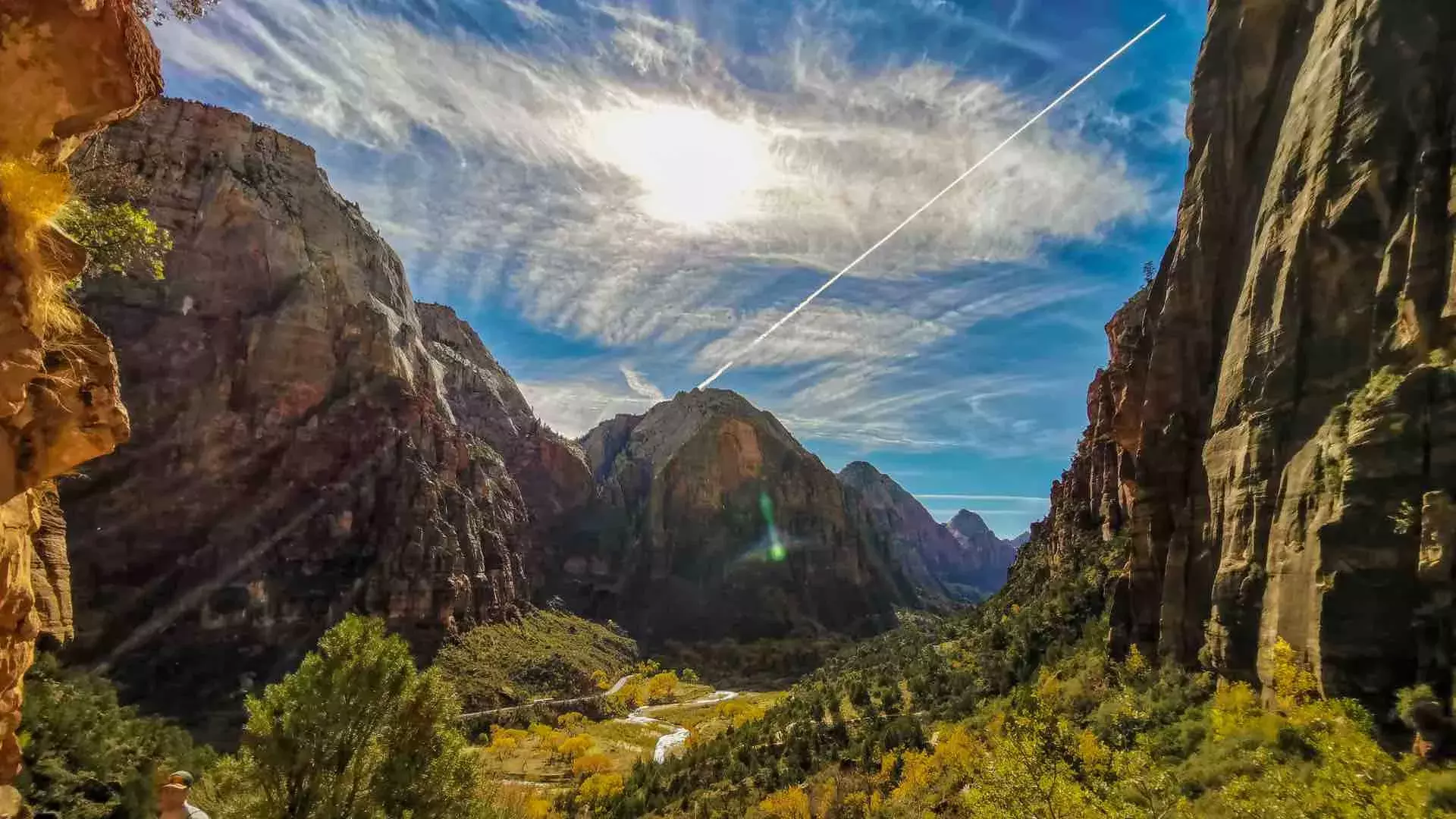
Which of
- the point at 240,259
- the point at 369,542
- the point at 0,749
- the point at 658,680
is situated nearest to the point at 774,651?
the point at 658,680

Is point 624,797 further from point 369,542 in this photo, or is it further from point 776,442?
point 776,442

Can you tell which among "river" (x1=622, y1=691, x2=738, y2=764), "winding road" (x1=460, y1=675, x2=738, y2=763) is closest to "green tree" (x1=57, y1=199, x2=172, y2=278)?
"river" (x1=622, y1=691, x2=738, y2=764)

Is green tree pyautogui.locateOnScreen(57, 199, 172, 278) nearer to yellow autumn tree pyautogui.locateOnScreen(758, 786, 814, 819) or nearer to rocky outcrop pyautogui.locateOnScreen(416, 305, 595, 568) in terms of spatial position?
yellow autumn tree pyautogui.locateOnScreen(758, 786, 814, 819)

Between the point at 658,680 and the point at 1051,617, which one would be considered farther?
the point at 658,680

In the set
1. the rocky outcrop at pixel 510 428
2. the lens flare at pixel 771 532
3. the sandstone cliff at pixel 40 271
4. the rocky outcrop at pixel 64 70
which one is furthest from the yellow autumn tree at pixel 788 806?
the lens flare at pixel 771 532

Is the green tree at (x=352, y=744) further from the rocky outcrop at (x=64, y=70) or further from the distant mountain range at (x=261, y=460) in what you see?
the distant mountain range at (x=261, y=460)
